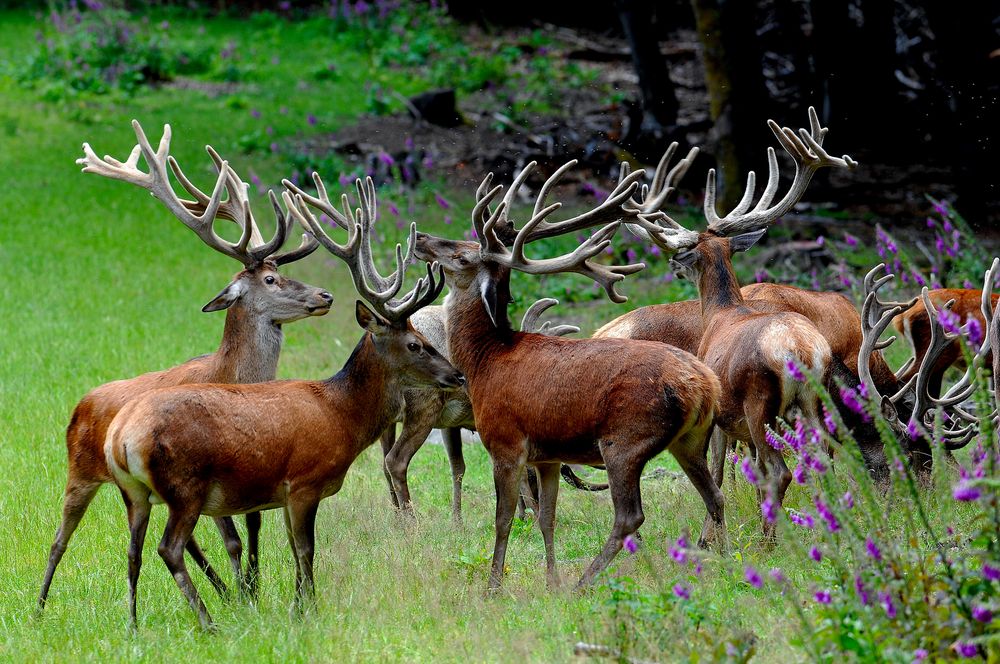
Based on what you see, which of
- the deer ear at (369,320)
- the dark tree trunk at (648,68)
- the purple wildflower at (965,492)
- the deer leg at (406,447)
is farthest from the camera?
the dark tree trunk at (648,68)

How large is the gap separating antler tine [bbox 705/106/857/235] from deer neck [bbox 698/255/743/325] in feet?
1.80

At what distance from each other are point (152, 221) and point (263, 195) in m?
1.50

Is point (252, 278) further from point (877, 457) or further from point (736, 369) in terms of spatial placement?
point (877, 457)

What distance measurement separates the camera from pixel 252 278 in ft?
24.7

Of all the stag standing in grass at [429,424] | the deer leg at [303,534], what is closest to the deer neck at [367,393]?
the deer leg at [303,534]

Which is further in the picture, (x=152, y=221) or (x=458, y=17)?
(x=458, y=17)

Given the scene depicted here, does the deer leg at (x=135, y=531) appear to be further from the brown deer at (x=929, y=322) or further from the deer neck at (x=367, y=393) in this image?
the brown deer at (x=929, y=322)

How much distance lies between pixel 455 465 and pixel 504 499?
5.99 ft

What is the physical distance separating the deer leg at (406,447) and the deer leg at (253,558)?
5.35 feet

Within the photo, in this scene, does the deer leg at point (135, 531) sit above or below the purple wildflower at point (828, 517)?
below

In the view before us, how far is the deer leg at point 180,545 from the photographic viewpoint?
18.4 feet

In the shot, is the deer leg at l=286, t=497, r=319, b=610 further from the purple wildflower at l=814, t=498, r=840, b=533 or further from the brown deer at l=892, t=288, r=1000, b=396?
the brown deer at l=892, t=288, r=1000, b=396

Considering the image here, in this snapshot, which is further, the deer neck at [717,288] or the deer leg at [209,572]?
the deer neck at [717,288]

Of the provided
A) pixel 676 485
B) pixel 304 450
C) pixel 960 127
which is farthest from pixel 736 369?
pixel 960 127
